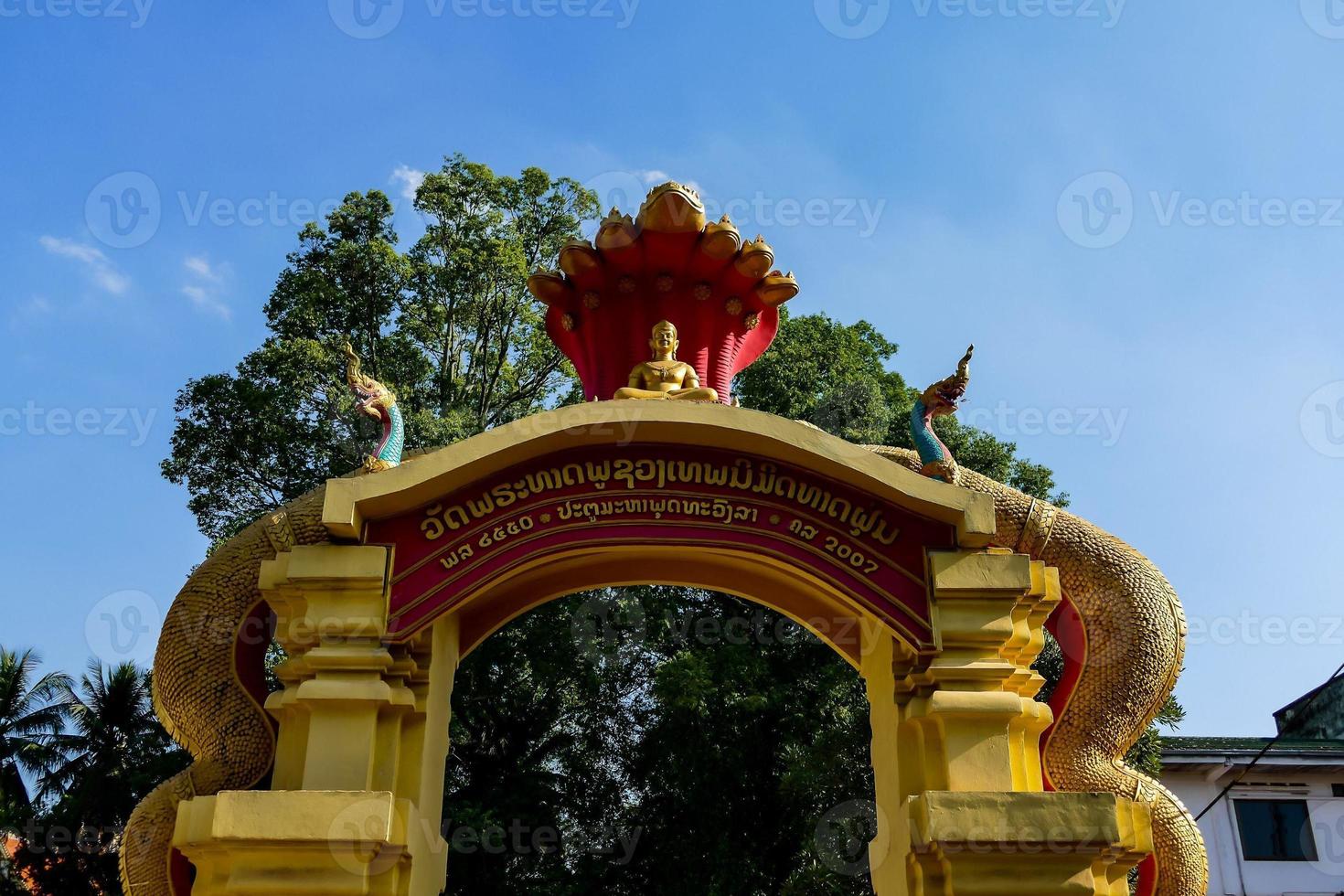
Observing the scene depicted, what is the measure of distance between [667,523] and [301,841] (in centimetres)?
283

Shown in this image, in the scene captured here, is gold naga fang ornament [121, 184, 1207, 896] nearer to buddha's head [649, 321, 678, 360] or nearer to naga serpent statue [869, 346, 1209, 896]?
naga serpent statue [869, 346, 1209, 896]

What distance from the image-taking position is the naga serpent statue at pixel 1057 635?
304 inches

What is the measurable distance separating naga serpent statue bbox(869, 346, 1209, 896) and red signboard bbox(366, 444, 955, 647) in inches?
29.8

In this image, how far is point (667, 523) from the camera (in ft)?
25.5

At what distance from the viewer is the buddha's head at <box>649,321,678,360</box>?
356 inches

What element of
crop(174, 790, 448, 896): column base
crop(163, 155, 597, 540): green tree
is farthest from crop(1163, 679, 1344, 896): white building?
crop(174, 790, 448, 896): column base

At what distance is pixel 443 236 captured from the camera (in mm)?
20672

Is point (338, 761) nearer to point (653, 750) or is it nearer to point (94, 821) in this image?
point (653, 750)

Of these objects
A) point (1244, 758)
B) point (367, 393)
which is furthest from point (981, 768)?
point (1244, 758)

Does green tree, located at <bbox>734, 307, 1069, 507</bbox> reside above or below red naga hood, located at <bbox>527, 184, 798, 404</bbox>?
above

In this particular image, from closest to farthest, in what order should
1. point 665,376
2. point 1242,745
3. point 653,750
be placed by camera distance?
1. point 665,376
2. point 653,750
3. point 1242,745

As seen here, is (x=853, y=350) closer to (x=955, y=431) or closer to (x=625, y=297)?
(x=955, y=431)

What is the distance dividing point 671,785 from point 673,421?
1091 centimetres

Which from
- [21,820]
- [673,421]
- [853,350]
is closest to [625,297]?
[673,421]
